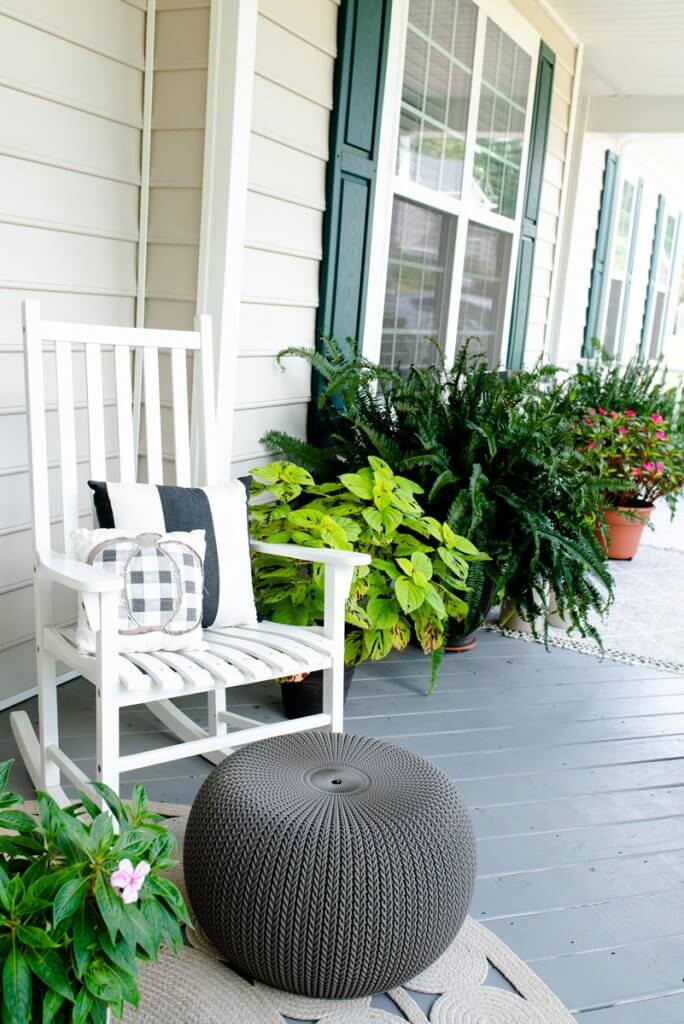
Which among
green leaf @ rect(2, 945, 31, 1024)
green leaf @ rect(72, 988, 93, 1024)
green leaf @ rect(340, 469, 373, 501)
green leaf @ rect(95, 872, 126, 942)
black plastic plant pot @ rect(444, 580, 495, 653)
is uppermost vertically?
green leaf @ rect(340, 469, 373, 501)

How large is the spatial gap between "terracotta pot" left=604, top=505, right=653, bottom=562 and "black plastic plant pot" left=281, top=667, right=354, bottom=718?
2360 mm

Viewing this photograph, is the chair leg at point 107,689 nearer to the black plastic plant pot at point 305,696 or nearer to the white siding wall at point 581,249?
the black plastic plant pot at point 305,696

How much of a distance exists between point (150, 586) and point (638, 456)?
3.05 m

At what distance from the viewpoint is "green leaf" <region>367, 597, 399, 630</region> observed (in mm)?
2520

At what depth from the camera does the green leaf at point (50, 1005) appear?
1092 millimetres

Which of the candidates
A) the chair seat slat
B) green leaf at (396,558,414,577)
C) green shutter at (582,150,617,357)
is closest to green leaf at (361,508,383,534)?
green leaf at (396,558,414,577)

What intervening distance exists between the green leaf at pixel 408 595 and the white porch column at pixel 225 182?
0.57m

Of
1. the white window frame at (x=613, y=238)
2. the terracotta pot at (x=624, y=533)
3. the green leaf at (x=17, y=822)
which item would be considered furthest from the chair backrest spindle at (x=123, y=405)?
the white window frame at (x=613, y=238)

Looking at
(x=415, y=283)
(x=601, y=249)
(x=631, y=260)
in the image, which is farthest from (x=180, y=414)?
(x=631, y=260)

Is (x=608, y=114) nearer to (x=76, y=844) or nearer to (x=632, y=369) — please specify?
(x=632, y=369)

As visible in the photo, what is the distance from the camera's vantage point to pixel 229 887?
149cm

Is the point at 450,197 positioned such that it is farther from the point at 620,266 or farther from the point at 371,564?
the point at 620,266

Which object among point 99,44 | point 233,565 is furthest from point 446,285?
point 233,565

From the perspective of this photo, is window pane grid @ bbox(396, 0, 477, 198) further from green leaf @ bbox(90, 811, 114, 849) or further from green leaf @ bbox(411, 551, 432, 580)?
green leaf @ bbox(90, 811, 114, 849)
